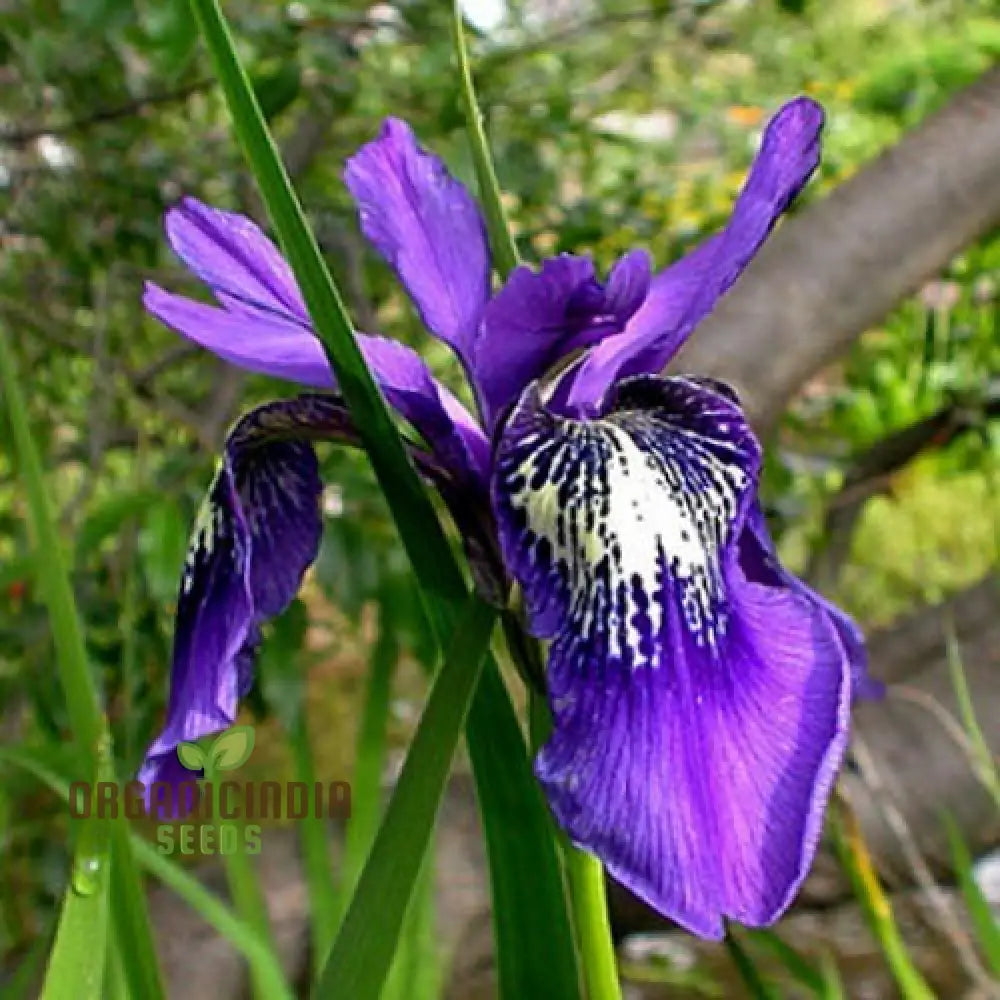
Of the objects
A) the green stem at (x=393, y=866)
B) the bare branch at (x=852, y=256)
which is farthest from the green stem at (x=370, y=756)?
the bare branch at (x=852, y=256)

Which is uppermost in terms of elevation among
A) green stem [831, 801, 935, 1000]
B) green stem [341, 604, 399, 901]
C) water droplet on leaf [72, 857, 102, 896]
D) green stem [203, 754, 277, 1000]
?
green stem [341, 604, 399, 901]

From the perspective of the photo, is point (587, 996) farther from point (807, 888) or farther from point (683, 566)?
point (807, 888)

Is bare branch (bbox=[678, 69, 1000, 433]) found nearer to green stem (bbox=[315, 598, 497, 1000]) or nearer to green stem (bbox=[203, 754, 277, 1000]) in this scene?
green stem (bbox=[203, 754, 277, 1000])

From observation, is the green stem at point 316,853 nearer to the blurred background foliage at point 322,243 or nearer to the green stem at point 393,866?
the blurred background foliage at point 322,243

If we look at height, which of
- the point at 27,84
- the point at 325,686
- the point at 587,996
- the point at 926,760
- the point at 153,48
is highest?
the point at 27,84

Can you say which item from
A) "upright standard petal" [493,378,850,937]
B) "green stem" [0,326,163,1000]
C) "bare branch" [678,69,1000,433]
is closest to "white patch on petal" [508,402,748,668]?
"upright standard petal" [493,378,850,937]

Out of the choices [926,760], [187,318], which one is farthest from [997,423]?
[187,318]

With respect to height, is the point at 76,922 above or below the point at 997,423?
below

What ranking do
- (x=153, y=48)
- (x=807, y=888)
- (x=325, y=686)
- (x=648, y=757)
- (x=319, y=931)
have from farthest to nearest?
(x=325, y=686), (x=807, y=888), (x=153, y=48), (x=319, y=931), (x=648, y=757)
